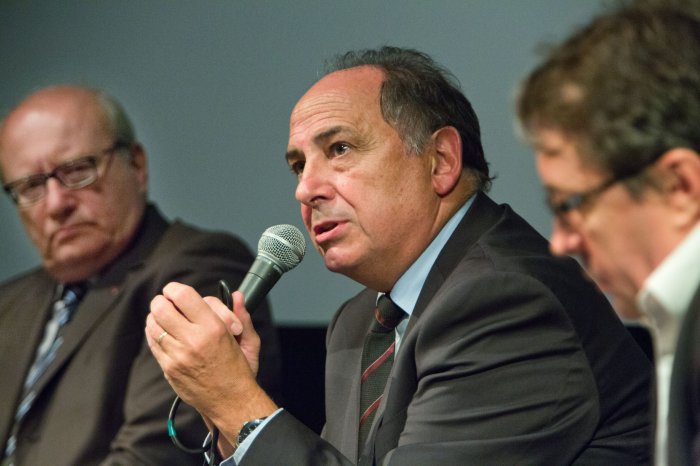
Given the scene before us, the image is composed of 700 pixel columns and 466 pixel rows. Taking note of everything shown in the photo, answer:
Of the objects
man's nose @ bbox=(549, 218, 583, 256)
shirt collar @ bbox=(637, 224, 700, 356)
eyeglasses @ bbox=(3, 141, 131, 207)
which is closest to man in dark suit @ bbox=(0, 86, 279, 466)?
eyeglasses @ bbox=(3, 141, 131, 207)

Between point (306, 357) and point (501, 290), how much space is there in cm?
152

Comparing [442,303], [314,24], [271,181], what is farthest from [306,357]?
[442,303]

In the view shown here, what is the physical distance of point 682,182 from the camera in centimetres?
132

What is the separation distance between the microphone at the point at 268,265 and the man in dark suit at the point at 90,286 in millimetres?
817

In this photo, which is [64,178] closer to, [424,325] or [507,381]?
[424,325]

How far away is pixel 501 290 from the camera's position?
190 centimetres

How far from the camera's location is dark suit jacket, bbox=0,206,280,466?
2713 millimetres

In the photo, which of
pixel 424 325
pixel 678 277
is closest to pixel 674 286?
pixel 678 277

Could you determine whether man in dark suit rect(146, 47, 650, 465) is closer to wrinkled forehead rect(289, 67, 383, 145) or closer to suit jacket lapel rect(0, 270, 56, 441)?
wrinkled forehead rect(289, 67, 383, 145)

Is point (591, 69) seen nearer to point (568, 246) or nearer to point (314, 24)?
point (568, 246)

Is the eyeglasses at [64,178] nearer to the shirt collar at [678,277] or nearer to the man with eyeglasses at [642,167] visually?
the man with eyeglasses at [642,167]

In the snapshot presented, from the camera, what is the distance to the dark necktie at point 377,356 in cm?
217

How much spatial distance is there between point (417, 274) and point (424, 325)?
314 millimetres

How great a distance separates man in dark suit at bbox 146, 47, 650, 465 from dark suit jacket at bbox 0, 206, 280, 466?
0.60m
